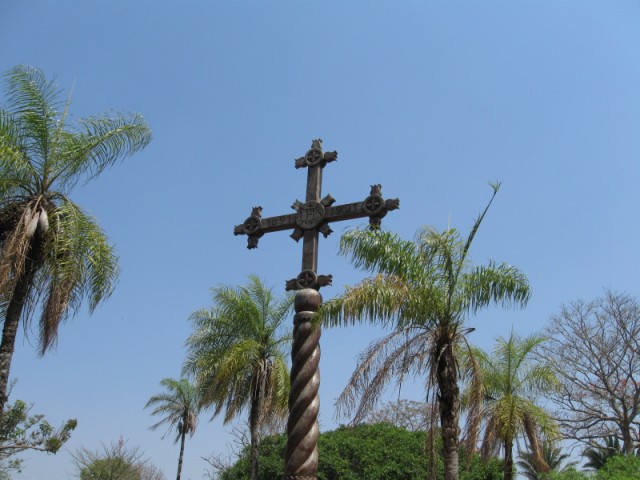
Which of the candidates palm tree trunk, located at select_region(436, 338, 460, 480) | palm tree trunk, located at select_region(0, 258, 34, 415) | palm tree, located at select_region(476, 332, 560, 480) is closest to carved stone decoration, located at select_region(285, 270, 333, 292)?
palm tree trunk, located at select_region(436, 338, 460, 480)

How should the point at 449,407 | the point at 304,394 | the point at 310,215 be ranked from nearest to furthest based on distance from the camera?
1. the point at 304,394
2. the point at 310,215
3. the point at 449,407

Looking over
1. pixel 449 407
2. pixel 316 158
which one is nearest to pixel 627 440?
pixel 449 407

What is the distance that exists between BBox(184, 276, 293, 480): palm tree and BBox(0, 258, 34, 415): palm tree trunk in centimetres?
812

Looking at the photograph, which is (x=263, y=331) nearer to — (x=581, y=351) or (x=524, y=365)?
(x=524, y=365)

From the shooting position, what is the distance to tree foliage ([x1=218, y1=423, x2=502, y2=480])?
21.1 metres

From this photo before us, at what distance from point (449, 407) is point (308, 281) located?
3.46 meters

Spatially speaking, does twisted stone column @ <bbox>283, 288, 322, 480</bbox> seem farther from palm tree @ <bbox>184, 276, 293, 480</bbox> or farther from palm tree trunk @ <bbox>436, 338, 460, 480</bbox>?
palm tree @ <bbox>184, 276, 293, 480</bbox>

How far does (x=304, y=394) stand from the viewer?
813cm

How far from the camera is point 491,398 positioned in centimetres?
1819

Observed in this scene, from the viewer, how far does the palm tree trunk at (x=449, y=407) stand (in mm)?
10508

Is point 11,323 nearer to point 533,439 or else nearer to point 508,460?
point 508,460

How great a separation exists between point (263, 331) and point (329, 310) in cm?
1093

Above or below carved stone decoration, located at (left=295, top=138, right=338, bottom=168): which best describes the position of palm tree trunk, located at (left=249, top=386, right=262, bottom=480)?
below

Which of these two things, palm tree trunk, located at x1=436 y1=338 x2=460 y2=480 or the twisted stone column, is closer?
the twisted stone column
